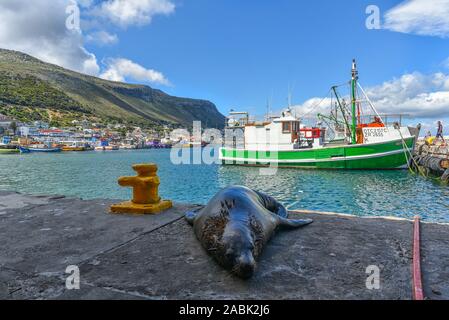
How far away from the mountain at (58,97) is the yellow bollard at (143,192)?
12331 cm

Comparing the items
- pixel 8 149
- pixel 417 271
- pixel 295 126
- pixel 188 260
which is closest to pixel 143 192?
pixel 188 260

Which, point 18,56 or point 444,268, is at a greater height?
point 18,56

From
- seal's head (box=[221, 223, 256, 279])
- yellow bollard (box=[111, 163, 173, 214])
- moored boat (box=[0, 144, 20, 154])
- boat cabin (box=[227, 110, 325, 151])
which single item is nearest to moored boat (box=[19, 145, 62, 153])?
moored boat (box=[0, 144, 20, 154])

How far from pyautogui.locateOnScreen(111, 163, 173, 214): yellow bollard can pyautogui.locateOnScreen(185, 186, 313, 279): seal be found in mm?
1014

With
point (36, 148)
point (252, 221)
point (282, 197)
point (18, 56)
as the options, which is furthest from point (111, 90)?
point (252, 221)

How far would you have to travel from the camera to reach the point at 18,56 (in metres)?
162

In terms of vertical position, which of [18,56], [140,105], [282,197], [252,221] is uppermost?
[18,56]

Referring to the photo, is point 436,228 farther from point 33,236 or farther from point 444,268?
point 33,236

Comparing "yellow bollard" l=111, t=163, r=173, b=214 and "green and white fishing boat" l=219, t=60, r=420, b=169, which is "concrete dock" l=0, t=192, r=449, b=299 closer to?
"yellow bollard" l=111, t=163, r=173, b=214

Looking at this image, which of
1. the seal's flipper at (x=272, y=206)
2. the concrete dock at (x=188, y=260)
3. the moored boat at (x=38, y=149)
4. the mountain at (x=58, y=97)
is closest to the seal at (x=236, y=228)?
the concrete dock at (x=188, y=260)

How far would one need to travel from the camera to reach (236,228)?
10.6 feet

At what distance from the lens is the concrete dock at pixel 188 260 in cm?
258

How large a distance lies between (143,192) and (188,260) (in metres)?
2.54
